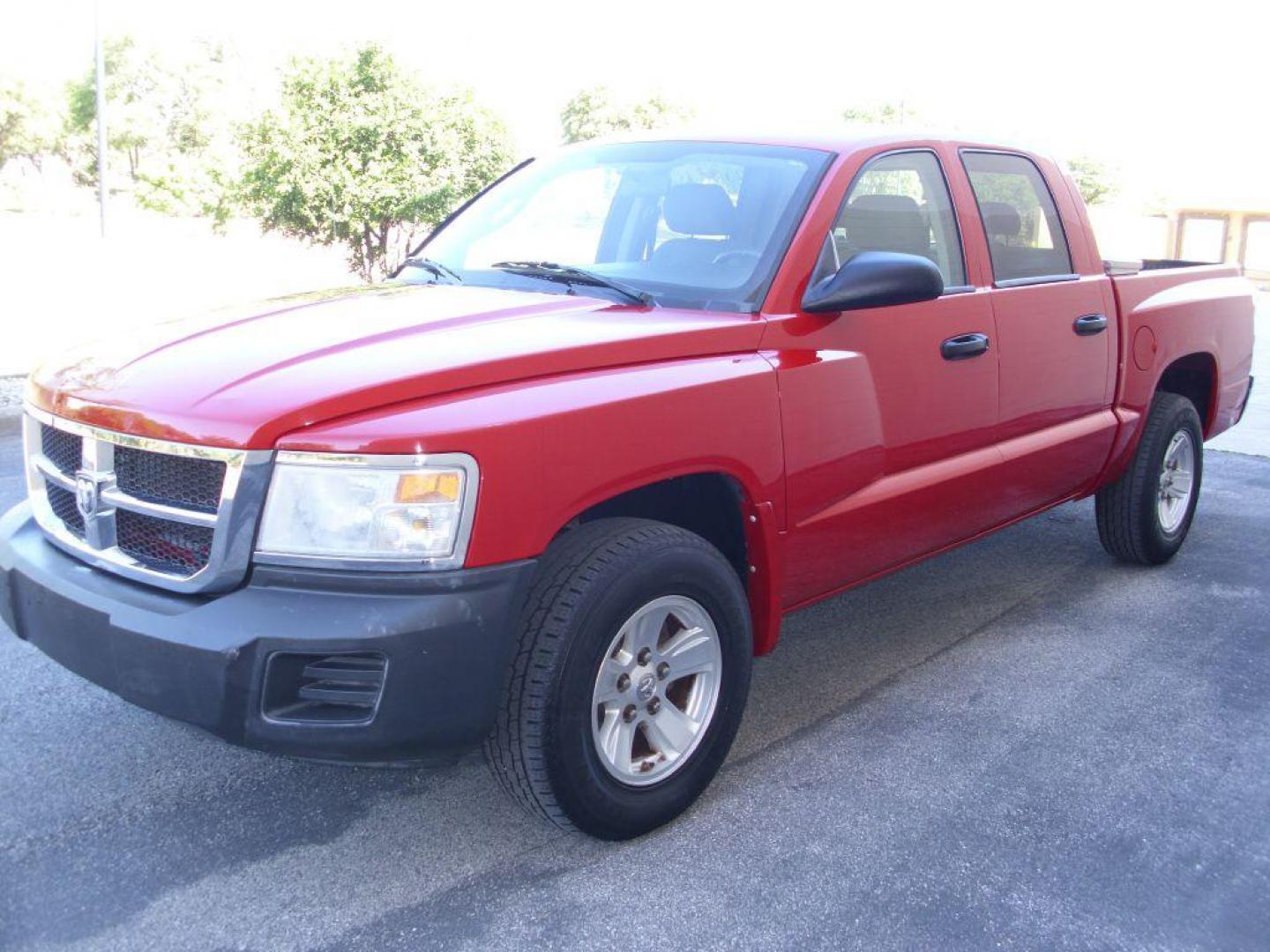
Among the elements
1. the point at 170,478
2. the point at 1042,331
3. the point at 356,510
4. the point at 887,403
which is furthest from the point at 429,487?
the point at 1042,331

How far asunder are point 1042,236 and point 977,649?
1.59 metres

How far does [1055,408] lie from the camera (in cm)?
455

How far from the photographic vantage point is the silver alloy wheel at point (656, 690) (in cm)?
297

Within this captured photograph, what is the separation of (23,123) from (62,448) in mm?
55760

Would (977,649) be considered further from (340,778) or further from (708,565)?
(340,778)

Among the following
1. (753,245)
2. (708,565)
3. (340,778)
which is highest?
(753,245)

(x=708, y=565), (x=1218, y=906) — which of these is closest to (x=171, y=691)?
(x=708, y=565)

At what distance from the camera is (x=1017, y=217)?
454 centimetres

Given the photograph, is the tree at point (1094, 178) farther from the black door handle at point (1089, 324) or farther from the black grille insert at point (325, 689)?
the black grille insert at point (325, 689)

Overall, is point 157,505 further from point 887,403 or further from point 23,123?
point 23,123

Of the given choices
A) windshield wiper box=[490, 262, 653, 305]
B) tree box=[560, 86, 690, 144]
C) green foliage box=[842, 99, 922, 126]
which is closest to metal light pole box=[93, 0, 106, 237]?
windshield wiper box=[490, 262, 653, 305]

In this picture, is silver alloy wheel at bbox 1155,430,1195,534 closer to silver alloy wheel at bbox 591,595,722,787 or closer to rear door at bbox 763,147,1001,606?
rear door at bbox 763,147,1001,606

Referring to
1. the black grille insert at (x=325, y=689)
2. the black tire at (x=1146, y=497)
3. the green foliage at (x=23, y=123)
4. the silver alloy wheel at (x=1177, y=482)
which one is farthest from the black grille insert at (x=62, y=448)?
the green foliage at (x=23, y=123)

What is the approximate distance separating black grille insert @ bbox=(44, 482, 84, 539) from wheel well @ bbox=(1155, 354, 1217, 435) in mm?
4542
